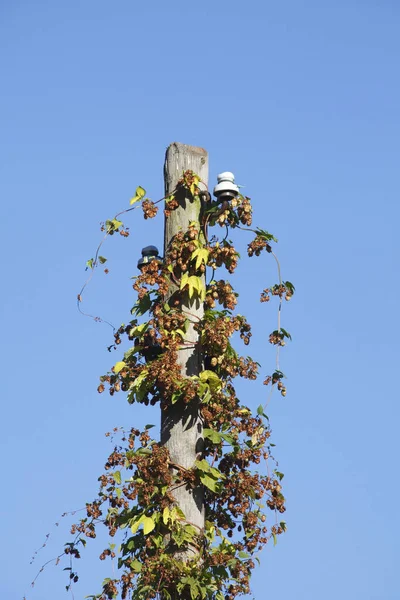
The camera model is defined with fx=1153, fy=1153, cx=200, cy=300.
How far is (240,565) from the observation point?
7.54m

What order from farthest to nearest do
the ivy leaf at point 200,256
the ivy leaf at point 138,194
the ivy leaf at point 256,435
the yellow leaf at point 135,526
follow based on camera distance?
the ivy leaf at point 138,194 → the ivy leaf at point 200,256 → the ivy leaf at point 256,435 → the yellow leaf at point 135,526

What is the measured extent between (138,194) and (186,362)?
1262 millimetres

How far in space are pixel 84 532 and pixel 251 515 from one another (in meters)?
1.16

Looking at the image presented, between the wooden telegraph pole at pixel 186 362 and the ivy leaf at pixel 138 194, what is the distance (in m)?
0.17

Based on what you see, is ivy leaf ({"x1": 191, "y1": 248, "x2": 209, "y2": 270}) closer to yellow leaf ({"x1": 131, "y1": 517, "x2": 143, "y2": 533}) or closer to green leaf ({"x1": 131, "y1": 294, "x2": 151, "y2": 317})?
green leaf ({"x1": 131, "y1": 294, "x2": 151, "y2": 317})

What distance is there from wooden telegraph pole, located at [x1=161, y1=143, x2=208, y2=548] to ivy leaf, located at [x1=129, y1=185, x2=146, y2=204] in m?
0.17

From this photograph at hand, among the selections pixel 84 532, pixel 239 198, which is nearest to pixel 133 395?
pixel 84 532

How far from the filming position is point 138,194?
26.7ft

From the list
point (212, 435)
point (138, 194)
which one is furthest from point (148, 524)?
point (138, 194)

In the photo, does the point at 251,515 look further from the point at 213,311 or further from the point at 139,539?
the point at 213,311

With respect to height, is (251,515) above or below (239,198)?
below

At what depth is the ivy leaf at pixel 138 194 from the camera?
812 cm

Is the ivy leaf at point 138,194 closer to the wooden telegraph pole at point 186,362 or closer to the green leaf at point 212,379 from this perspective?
the wooden telegraph pole at point 186,362

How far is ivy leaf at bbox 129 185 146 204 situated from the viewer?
26.6ft
